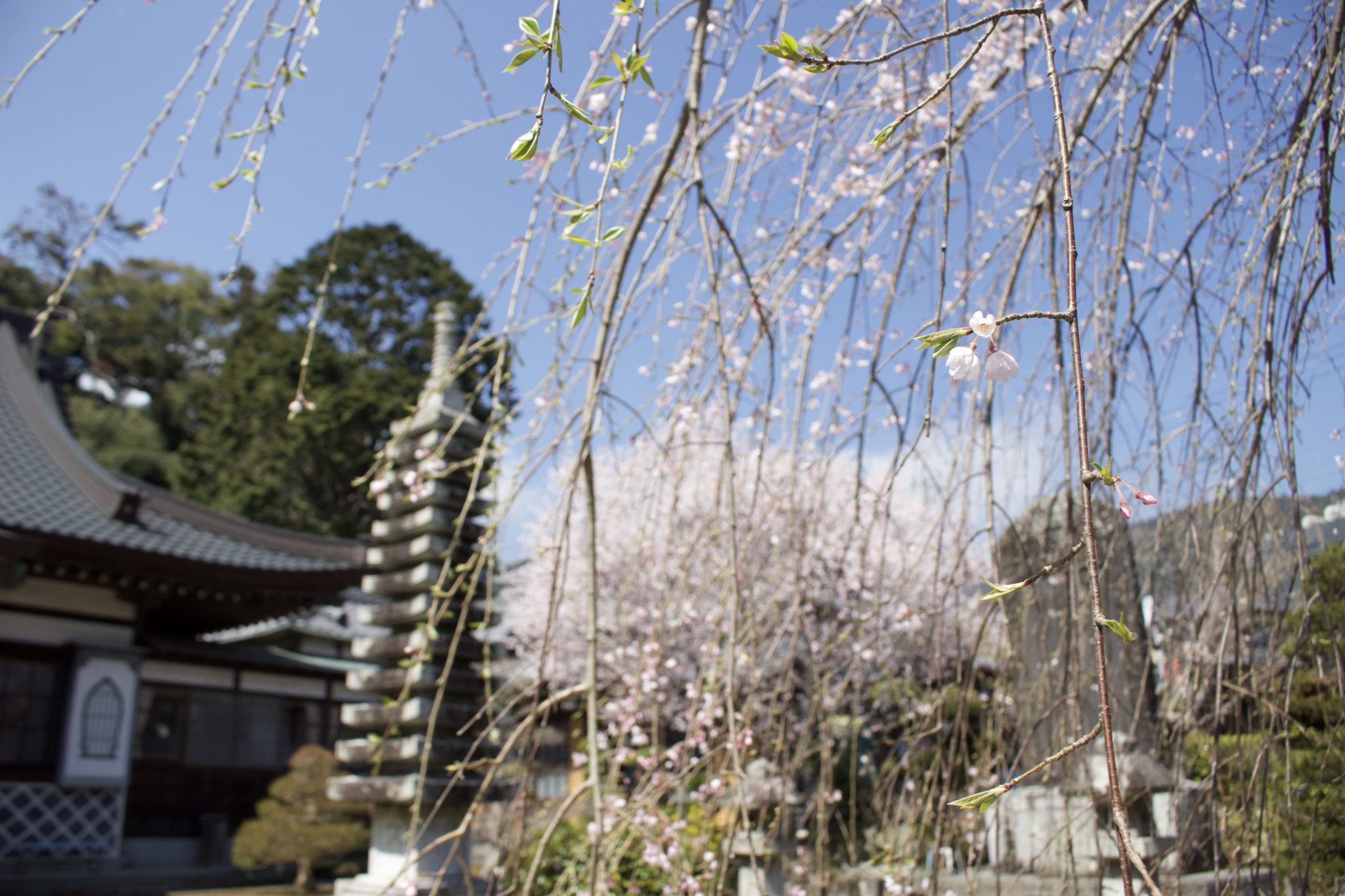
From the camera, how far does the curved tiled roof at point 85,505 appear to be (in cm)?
628

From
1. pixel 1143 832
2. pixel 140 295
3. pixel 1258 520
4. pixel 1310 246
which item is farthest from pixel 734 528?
pixel 140 295

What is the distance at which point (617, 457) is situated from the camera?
217cm

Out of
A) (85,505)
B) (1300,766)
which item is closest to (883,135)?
(1300,766)

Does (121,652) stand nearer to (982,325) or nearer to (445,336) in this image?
(445,336)

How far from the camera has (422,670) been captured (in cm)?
362

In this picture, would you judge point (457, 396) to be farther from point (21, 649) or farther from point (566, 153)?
point (21, 649)

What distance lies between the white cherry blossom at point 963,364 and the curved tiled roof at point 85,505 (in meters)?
6.35

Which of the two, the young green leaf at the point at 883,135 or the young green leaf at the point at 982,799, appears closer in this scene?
the young green leaf at the point at 982,799

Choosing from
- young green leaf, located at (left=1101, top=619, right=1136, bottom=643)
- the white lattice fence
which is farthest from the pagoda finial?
the white lattice fence

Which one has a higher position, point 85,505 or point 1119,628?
point 85,505

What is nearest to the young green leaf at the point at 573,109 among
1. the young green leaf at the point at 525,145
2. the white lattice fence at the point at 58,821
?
the young green leaf at the point at 525,145

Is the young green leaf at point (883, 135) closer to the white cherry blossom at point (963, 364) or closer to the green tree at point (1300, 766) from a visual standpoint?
the white cherry blossom at point (963, 364)

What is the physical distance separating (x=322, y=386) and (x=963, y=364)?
17.1m

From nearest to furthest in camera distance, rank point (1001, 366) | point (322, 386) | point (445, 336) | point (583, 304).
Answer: point (1001, 366), point (583, 304), point (445, 336), point (322, 386)
